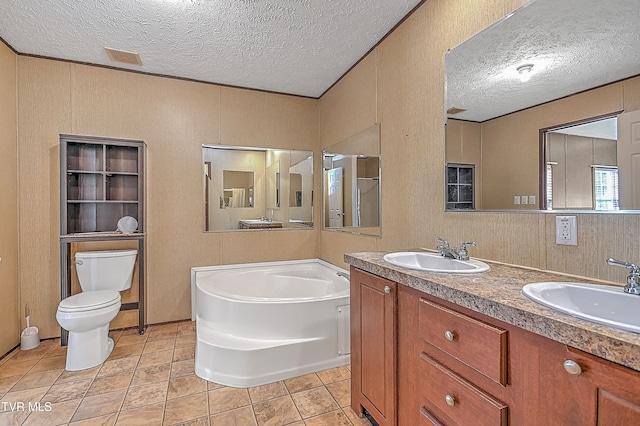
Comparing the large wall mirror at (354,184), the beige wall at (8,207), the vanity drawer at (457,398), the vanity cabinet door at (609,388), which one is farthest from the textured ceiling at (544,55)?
the beige wall at (8,207)

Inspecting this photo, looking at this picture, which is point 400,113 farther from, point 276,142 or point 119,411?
point 119,411

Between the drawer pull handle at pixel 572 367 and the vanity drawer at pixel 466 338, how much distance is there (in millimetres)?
171

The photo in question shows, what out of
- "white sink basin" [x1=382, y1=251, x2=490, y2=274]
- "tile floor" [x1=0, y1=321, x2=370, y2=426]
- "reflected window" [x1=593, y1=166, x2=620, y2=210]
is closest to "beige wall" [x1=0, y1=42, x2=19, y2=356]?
"tile floor" [x1=0, y1=321, x2=370, y2=426]

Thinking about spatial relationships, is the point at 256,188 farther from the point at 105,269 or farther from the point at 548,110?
the point at 548,110

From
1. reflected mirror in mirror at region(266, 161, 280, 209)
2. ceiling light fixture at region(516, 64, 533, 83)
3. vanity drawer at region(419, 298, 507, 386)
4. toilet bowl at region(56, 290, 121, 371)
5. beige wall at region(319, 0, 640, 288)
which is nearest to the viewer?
vanity drawer at region(419, 298, 507, 386)

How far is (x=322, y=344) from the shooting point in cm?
232

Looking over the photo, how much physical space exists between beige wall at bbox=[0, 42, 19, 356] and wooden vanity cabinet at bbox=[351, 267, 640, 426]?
2.87 m

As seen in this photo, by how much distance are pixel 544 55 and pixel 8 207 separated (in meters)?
3.87

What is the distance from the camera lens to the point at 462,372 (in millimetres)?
1063

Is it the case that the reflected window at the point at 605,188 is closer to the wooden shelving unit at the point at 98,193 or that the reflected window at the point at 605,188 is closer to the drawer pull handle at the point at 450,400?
the drawer pull handle at the point at 450,400

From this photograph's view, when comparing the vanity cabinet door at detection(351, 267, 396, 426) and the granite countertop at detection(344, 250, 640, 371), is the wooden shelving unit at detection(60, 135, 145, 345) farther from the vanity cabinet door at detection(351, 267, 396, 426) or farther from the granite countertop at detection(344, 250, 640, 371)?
the granite countertop at detection(344, 250, 640, 371)

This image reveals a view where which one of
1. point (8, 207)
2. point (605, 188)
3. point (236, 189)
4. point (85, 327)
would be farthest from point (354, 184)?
point (8, 207)

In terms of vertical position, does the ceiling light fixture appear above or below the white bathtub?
above

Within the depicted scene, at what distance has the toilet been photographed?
2.30 m
